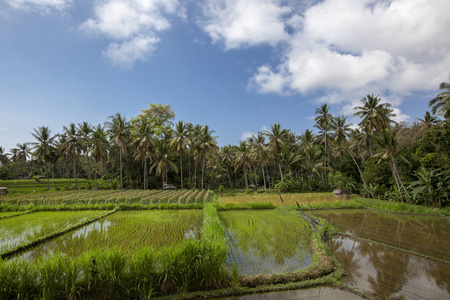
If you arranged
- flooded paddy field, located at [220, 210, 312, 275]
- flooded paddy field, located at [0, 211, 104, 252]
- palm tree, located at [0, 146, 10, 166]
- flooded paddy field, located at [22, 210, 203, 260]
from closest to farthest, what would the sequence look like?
flooded paddy field, located at [220, 210, 312, 275], flooded paddy field, located at [22, 210, 203, 260], flooded paddy field, located at [0, 211, 104, 252], palm tree, located at [0, 146, 10, 166]

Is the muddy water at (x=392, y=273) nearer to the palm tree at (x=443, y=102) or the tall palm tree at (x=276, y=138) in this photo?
the palm tree at (x=443, y=102)

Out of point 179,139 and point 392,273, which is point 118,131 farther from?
point 392,273

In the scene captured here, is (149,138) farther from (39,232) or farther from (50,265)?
(50,265)

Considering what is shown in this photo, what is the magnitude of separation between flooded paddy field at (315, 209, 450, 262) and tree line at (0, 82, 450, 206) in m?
4.20

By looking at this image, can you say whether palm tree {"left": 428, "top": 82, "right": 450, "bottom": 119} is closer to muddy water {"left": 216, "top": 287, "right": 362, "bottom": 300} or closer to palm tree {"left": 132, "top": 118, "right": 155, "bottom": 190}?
muddy water {"left": 216, "top": 287, "right": 362, "bottom": 300}

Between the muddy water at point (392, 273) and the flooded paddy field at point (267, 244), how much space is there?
4.19 ft

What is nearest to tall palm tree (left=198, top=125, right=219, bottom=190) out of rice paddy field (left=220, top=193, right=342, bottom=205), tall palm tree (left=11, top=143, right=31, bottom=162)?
rice paddy field (left=220, top=193, right=342, bottom=205)

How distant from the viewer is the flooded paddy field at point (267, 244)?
675 centimetres

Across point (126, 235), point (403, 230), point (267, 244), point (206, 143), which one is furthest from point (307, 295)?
point (206, 143)

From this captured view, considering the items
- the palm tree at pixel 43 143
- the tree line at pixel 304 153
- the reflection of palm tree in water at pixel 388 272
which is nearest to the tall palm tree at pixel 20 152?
the tree line at pixel 304 153

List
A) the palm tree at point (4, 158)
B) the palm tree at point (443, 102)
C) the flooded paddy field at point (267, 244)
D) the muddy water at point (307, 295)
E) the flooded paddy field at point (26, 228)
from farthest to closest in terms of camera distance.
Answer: the palm tree at point (4, 158) < the palm tree at point (443, 102) < the flooded paddy field at point (26, 228) < the flooded paddy field at point (267, 244) < the muddy water at point (307, 295)

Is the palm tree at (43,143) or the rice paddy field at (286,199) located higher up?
the palm tree at (43,143)

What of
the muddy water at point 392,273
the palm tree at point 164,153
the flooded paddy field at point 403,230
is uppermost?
the palm tree at point 164,153

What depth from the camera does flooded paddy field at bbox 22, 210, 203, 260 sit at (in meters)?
8.09
